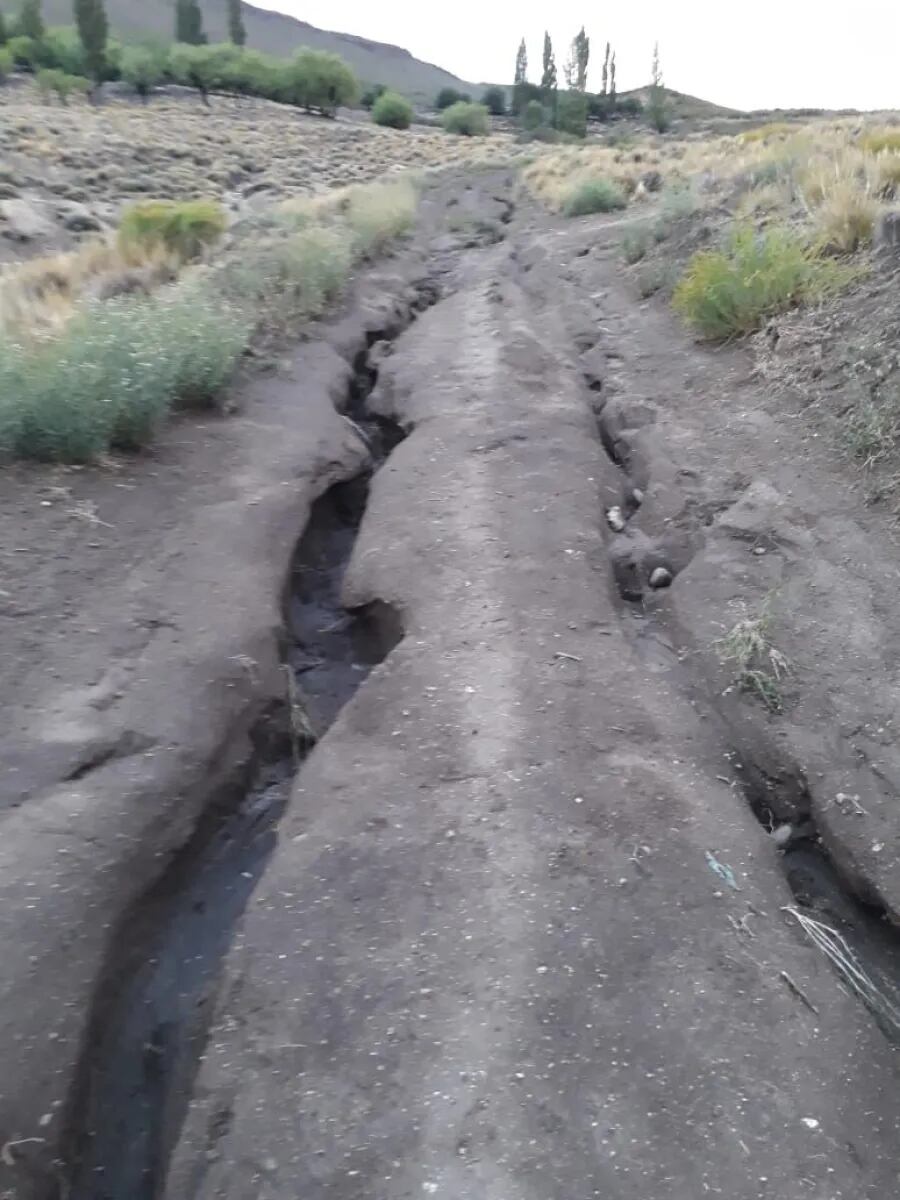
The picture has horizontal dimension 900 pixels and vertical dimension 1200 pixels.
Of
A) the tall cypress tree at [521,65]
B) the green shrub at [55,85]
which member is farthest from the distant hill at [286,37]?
the green shrub at [55,85]

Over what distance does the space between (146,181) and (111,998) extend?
2523cm

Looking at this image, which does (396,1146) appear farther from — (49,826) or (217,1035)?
(49,826)

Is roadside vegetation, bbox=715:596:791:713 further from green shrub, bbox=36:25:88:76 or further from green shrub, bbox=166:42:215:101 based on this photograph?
green shrub, bbox=166:42:215:101

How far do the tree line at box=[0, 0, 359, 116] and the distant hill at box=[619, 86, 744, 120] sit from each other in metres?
27.1

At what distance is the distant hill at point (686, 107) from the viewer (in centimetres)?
7612

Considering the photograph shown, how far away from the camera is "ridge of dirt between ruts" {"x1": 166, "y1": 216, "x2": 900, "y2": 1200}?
2908mm

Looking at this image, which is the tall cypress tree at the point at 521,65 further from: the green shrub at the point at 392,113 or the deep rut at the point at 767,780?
the deep rut at the point at 767,780

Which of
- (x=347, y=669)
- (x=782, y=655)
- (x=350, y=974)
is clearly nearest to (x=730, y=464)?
(x=782, y=655)

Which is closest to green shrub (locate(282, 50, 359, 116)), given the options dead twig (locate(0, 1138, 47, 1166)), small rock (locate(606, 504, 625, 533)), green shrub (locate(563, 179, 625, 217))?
green shrub (locate(563, 179, 625, 217))

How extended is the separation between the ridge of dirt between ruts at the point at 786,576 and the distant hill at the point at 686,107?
7379 centimetres

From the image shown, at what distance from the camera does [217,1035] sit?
338 cm

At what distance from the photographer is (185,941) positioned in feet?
12.7

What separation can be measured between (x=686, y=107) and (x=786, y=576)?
87025 millimetres

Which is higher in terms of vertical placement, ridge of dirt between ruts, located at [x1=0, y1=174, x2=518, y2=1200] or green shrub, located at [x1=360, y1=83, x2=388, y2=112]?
green shrub, located at [x1=360, y1=83, x2=388, y2=112]
